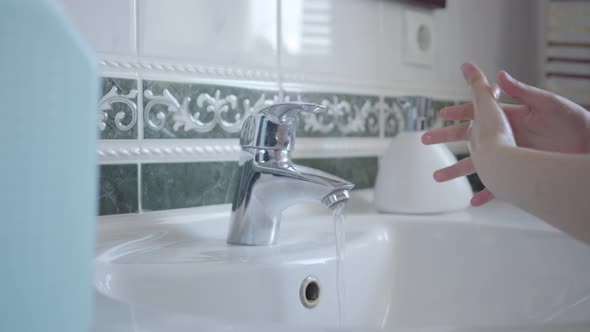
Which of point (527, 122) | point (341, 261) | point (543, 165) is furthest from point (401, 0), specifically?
point (543, 165)

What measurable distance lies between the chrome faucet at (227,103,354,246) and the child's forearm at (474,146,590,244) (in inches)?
7.6

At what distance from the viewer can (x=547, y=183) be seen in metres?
0.37

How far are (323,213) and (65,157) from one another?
0.55 metres

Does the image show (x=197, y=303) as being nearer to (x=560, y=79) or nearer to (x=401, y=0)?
(x=401, y=0)

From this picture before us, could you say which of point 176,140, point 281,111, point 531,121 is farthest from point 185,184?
point 531,121

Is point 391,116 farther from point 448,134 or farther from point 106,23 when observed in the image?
point 106,23

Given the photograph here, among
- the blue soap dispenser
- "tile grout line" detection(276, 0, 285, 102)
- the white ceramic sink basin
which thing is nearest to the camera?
the blue soap dispenser

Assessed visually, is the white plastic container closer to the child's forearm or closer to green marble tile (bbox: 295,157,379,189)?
green marble tile (bbox: 295,157,379,189)

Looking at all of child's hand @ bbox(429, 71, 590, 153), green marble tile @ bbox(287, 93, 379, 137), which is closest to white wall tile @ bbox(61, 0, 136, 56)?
green marble tile @ bbox(287, 93, 379, 137)

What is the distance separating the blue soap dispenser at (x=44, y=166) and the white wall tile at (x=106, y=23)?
13.9 inches

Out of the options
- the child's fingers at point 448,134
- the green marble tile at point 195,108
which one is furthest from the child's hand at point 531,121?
the green marble tile at point 195,108

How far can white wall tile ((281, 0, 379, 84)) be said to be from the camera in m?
0.78

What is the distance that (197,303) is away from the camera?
513 mm

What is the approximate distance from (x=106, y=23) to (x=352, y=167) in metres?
0.42
